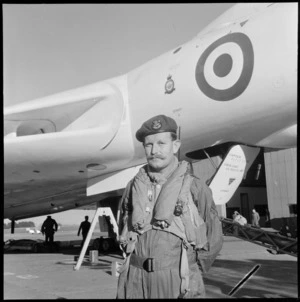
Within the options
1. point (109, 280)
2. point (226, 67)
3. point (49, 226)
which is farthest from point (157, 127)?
point (49, 226)

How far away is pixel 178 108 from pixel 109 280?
216 cm

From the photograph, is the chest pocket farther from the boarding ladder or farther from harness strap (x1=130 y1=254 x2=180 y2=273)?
the boarding ladder

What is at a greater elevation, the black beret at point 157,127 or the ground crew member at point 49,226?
the black beret at point 157,127

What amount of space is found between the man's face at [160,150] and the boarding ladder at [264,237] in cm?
211

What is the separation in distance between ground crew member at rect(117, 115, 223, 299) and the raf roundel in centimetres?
219

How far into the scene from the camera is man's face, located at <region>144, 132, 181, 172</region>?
2.11 meters

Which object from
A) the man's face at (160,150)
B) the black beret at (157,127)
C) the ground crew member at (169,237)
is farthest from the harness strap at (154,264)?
the black beret at (157,127)

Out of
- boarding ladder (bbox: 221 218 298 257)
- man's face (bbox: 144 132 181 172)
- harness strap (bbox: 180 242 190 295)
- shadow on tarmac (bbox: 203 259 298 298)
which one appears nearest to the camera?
harness strap (bbox: 180 242 190 295)

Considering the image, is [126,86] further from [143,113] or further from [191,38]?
[191,38]

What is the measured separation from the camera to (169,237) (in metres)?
1.99

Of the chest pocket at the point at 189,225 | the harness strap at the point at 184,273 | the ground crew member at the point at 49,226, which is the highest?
the chest pocket at the point at 189,225

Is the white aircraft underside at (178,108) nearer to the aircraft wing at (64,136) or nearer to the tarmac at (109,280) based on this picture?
the aircraft wing at (64,136)

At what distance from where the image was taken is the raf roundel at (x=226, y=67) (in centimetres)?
398

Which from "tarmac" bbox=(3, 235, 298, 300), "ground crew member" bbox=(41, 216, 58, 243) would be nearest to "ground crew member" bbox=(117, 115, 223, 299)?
"tarmac" bbox=(3, 235, 298, 300)
